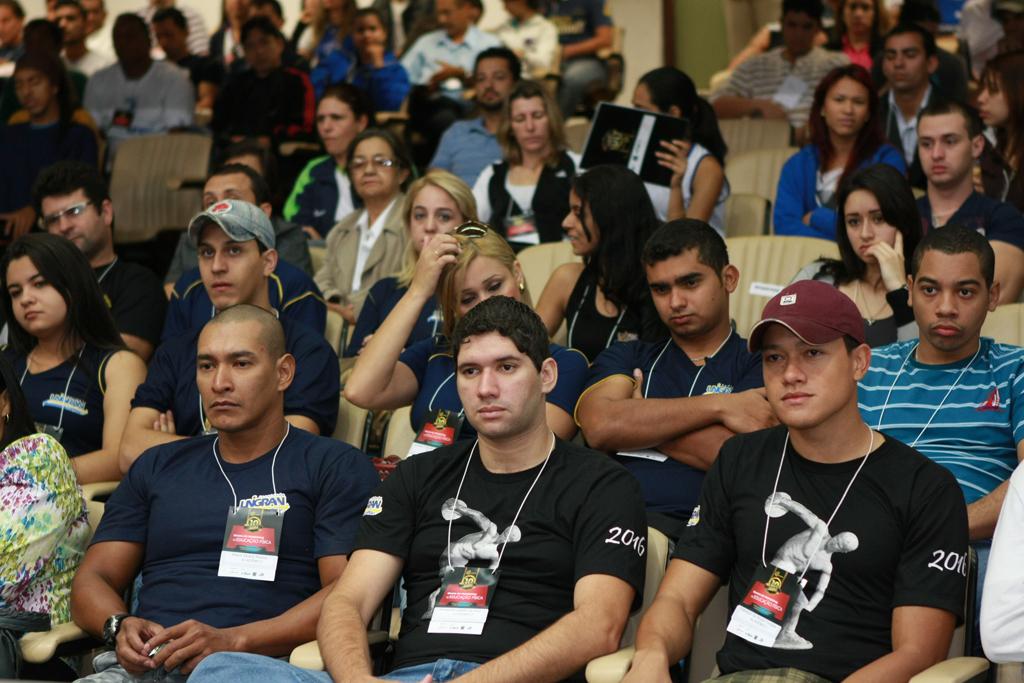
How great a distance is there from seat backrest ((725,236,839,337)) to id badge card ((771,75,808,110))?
293 cm

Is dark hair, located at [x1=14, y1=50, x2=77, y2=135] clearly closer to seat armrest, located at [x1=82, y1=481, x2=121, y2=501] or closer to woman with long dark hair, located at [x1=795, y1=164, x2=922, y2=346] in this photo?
seat armrest, located at [x1=82, y1=481, x2=121, y2=501]

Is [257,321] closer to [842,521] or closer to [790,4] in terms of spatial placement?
[842,521]

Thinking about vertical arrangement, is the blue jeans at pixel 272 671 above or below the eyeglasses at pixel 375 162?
below

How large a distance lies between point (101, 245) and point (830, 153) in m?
2.94

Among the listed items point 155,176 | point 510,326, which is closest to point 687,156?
point 510,326

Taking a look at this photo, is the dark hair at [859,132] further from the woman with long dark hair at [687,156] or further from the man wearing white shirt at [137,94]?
the man wearing white shirt at [137,94]

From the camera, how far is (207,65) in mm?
9547

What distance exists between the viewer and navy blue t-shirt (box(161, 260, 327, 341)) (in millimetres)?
4867

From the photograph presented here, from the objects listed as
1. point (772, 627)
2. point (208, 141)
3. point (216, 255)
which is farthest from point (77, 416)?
point (208, 141)

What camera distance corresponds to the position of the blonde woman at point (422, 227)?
4.95 meters

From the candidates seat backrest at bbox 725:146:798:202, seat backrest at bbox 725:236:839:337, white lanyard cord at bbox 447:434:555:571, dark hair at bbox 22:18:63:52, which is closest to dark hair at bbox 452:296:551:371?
white lanyard cord at bbox 447:434:555:571

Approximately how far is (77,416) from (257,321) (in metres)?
1.03

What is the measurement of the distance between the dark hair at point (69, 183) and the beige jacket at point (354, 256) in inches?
42.8

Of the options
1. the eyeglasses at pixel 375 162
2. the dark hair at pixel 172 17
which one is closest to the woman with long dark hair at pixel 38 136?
the dark hair at pixel 172 17
